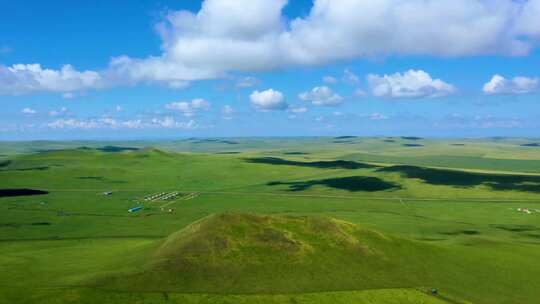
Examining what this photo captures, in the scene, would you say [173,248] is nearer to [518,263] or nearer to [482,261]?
[482,261]

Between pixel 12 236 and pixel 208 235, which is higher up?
pixel 208 235

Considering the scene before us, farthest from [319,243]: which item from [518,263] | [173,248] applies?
[518,263]

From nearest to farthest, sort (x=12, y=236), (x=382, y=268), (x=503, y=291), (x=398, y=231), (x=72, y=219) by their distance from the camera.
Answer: (x=503, y=291), (x=382, y=268), (x=12, y=236), (x=398, y=231), (x=72, y=219)

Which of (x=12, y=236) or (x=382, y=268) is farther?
(x=12, y=236)

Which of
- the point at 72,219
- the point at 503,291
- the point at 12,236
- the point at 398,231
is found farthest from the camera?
the point at 72,219

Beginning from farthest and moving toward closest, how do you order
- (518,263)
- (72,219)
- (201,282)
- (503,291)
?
(72,219) → (518,263) → (503,291) → (201,282)

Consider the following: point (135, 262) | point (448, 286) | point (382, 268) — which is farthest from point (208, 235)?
point (448, 286)

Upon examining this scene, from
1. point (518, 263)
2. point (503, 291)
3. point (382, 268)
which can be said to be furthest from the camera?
point (518, 263)

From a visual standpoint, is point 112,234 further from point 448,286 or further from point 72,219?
point 448,286

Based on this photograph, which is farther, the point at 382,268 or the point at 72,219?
the point at 72,219
